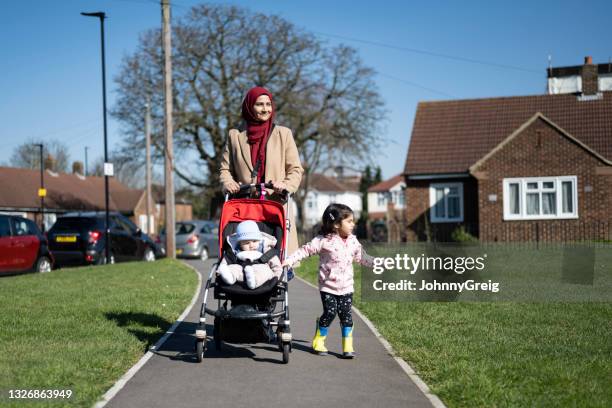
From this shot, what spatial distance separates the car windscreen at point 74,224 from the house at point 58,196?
87.7 ft

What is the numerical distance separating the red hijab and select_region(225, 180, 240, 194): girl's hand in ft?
1.30

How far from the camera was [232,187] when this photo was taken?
7562 mm

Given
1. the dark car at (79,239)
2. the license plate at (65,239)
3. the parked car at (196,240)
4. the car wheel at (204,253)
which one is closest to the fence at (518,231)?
the parked car at (196,240)

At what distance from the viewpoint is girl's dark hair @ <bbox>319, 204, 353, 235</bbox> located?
7422mm

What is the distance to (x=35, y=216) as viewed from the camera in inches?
2158

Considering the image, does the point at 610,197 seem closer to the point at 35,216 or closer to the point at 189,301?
the point at 189,301

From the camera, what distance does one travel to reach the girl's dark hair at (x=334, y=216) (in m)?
7.42

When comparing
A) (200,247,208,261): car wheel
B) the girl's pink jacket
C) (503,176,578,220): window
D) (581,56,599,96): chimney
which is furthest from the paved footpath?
(581,56,599,96): chimney

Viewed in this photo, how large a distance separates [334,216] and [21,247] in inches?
518

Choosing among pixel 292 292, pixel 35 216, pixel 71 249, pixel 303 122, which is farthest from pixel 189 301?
pixel 35 216

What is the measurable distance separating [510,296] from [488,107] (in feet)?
80.4

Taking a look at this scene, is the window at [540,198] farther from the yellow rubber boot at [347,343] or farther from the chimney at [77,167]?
the chimney at [77,167]

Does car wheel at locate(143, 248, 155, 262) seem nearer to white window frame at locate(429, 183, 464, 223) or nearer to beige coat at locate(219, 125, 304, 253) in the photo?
white window frame at locate(429, 183, 464, 223)

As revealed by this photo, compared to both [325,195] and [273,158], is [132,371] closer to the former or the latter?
[273,158]
